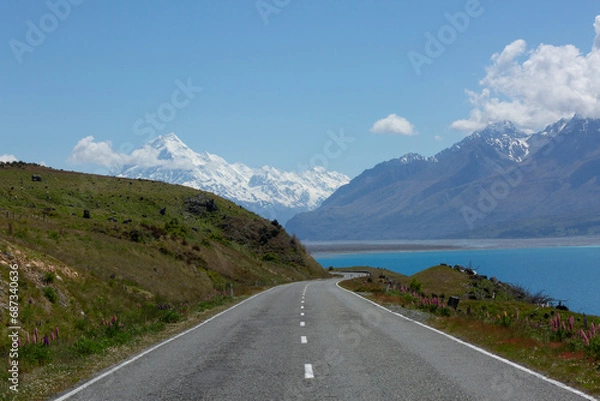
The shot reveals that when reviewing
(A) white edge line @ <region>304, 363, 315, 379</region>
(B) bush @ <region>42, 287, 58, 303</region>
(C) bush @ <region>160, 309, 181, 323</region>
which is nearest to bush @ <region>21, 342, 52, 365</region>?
(A) white edge line @ <region>304, 363, 315, 379</region>

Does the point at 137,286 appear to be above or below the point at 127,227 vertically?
below

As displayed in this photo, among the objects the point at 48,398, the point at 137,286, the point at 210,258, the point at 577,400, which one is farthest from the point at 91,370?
the point at 210,258

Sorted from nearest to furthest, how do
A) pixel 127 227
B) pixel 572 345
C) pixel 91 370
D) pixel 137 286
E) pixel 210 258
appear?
pixel 91 370
pixel 572 345
pixel 137 286
pixel 127 227
pixel 210 258

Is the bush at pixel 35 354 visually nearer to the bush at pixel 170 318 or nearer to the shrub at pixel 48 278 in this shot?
the shrub at pixel 48 278

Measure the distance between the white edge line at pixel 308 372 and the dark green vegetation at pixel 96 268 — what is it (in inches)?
186

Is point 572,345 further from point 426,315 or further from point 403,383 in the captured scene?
point 426,315

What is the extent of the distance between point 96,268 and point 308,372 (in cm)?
2345

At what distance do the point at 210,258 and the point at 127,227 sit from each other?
11.9 m

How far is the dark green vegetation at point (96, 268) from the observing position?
18.4 m

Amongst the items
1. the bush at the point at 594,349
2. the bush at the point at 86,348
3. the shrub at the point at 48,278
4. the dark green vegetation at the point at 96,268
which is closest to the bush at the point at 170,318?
the dark green vegetation at the point at 96,268

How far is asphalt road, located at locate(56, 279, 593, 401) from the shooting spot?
32.0ft

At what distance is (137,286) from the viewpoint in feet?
112

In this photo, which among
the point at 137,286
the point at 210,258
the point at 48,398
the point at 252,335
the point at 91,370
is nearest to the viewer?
the point at 48,398

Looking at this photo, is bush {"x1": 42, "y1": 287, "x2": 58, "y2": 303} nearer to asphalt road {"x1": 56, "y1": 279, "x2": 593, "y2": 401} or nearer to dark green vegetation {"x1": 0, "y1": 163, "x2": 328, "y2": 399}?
dark green vegetation {"x1": 0, "y1": 163, "x2": 328, "y2": 399}
